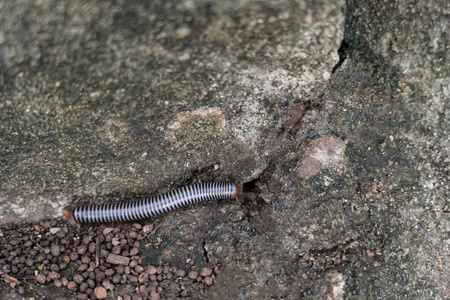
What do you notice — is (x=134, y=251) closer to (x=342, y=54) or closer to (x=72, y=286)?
(x=72, y=286)

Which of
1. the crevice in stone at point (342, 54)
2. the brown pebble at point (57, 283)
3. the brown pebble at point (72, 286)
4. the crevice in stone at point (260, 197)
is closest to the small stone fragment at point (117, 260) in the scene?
the brown pebble at point (72, 286)

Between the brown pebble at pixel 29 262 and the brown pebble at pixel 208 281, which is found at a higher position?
the brown pebble at pixel 29 262

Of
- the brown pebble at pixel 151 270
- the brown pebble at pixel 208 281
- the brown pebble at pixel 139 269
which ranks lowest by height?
the brown pebble at pixel 208 281

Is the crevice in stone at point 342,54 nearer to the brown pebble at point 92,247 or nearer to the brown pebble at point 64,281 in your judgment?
the brown pebble at point 92,247

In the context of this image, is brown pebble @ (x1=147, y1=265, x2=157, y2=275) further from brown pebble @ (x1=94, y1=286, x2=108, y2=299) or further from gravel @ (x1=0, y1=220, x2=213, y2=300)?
brown pebble @ (x1=94, y1=286, x2=108, y2=299)

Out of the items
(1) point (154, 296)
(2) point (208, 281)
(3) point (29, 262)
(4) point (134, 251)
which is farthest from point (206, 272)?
(3) point (29, 262)

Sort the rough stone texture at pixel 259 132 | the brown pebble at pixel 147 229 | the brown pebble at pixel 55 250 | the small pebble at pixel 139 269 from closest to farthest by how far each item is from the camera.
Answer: the rough stone texture at pixel 259 132 → the small pebble at pixel 139 269 → the brown pebble at pixel 55 250 → the brown pebble at pixel 147 229

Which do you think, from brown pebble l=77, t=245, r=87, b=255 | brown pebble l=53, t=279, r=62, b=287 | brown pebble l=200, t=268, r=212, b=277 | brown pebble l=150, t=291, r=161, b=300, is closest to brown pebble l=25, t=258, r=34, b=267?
brown pebble l=53, t=279, r=62, b=287

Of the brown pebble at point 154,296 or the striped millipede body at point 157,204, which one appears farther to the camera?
the striped millipede body at point 157,204
